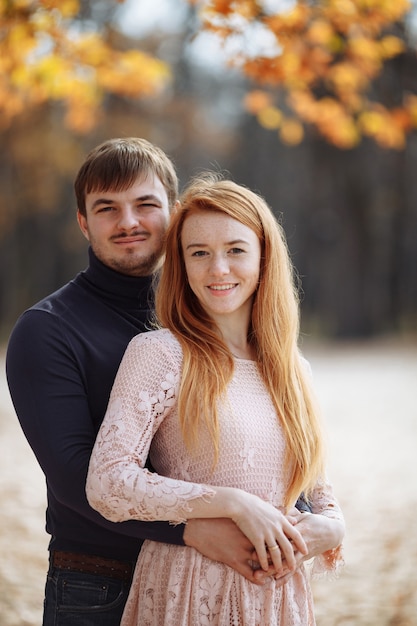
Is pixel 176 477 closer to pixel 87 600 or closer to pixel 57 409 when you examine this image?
pixel 57 409

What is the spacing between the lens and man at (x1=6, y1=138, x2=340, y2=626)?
7.79 ft

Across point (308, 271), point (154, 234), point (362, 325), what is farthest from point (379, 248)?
point (154, 234)

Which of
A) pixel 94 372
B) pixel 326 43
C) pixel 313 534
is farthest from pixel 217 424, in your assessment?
pixel 326 43

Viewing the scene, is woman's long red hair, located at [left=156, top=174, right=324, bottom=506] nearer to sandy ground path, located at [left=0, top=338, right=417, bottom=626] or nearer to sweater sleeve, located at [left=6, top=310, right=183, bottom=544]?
sweater sleeve, located at [left=6, top=310, right=183, bottom=544]

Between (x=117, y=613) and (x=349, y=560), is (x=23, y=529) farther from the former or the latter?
(x=117, y=613)

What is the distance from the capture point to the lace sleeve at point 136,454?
7.07 ft

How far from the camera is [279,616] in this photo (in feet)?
7.55

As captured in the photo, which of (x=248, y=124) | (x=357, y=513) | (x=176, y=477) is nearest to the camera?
(x=176, y=477)

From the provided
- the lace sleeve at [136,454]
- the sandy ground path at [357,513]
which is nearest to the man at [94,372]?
the lace sleeve at [136,454]

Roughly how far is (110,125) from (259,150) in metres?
11.4

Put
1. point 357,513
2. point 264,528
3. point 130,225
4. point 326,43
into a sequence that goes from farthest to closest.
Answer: point 357,513, point 326,43, point 130,225, point 264,528

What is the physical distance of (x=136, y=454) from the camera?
7.20ft

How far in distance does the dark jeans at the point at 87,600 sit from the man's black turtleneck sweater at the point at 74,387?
0.30 ft

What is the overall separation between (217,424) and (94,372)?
1.83ft
